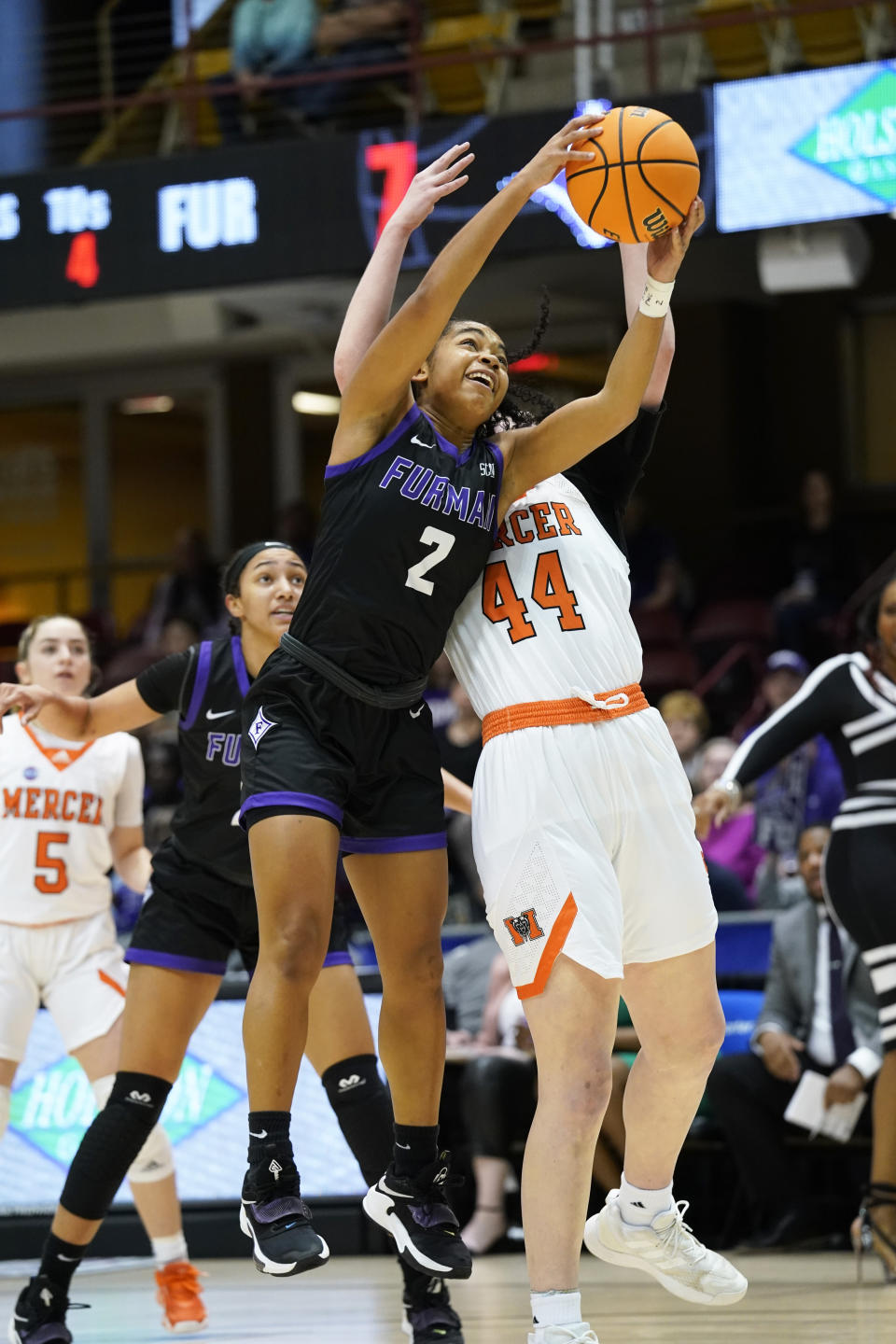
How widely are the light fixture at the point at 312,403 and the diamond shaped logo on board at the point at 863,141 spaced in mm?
7675

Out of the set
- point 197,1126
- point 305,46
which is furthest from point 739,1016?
point 305,46

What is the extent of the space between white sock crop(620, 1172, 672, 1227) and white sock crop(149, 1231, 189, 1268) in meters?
2.24

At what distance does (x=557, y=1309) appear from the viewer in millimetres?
3643

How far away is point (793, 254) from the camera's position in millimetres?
10547

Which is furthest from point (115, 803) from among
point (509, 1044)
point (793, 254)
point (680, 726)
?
point (793, 254)

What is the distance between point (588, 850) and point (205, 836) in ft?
5.61

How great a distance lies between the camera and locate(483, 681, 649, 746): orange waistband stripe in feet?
13.0

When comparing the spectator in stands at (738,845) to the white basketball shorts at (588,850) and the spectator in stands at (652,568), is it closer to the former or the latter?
the spectator in stands at (652,568)

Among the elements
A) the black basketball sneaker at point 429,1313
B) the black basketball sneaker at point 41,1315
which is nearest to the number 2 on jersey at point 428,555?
the black basketball sneaker at point 429,1313

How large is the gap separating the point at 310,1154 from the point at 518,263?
22.1ft

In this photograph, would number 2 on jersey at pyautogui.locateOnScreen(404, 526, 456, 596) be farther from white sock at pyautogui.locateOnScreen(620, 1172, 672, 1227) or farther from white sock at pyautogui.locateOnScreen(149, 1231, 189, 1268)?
white sock at pyautogui.locateOnScreen(149, 1231, 189, 1268)

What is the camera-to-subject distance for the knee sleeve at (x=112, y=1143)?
16.6ft

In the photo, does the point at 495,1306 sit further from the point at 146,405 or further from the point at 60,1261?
the point at 146,405

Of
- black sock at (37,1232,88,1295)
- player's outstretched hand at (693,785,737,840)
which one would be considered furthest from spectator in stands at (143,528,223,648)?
player's outstretched hand at (693,785,737,840)
